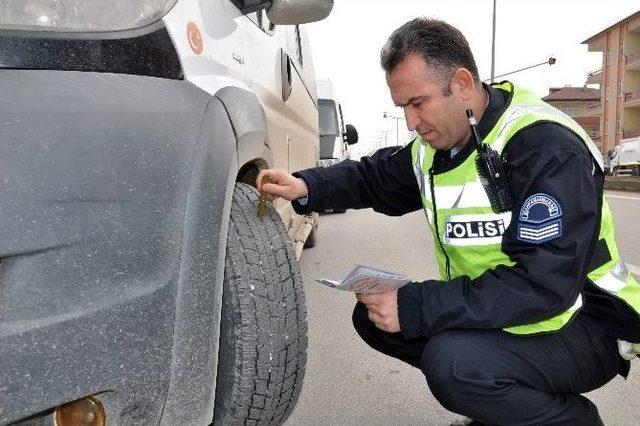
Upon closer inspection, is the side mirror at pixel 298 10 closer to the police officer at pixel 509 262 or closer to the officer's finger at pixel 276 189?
the police officer at pixel 509 262

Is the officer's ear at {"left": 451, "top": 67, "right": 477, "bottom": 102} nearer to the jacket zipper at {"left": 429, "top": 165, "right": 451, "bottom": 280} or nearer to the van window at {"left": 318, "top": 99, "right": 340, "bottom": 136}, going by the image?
the jacket zipper at {"left": 429, "top": 165, "right": 451, "bottom": 280}

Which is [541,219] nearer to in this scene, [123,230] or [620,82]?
[123,230]

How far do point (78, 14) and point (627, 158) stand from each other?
2747cm

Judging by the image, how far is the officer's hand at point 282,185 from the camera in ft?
6.32

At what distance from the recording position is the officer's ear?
1714 millimetres

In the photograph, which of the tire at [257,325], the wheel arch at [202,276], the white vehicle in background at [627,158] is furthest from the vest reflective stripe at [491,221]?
the white vehicle in background at [627,158]

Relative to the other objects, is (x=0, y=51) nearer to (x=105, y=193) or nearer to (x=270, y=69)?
(x=105, y=193)

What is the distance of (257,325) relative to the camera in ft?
4.88

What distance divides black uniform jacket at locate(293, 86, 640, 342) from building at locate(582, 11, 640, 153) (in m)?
38.9

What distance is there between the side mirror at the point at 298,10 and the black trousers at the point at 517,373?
1.09 meters

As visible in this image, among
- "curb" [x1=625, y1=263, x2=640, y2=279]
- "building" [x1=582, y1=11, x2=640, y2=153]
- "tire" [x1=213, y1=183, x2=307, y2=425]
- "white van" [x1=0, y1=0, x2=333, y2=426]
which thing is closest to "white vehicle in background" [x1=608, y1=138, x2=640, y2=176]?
"building" [x1=582, y1=11, x2=640, y2=153]

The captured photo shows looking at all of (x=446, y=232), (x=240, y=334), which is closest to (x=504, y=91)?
(x=446, y=232)

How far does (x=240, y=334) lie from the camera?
1467 millimetres

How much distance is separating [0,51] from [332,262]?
4.31 metres
